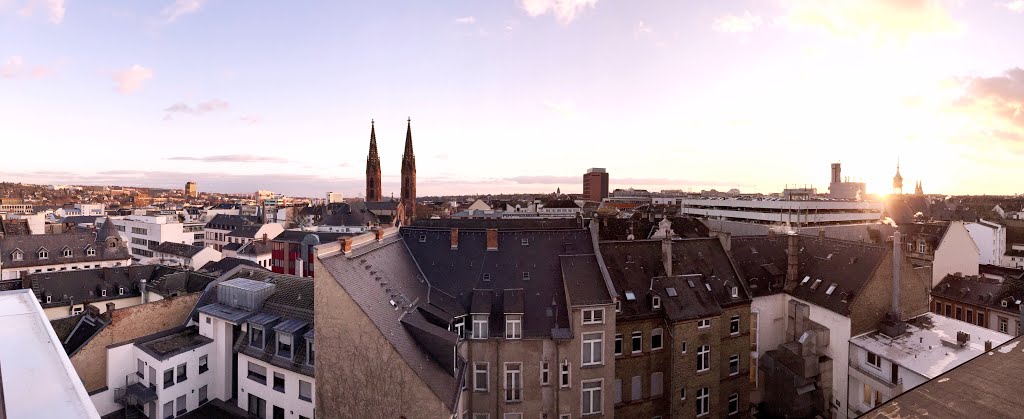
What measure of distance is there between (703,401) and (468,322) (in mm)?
14974

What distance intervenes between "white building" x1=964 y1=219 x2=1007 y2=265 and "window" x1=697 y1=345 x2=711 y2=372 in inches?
2439

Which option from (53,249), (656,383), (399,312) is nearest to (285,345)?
(399,312)

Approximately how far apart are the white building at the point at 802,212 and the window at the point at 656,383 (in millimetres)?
61074

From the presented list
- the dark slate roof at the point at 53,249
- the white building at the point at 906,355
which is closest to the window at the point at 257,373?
the white building at the point at 906,355

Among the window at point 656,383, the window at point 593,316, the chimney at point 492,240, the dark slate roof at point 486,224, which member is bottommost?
the window at point 656,383

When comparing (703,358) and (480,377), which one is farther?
(703,358)

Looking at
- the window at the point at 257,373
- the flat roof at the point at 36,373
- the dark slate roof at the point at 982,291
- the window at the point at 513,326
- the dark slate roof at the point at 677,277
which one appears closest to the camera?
the flat roof at the point at 36,373

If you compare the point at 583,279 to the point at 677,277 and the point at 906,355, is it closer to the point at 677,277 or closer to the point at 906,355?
the point at 677,277

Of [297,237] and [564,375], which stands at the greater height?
[297,237]

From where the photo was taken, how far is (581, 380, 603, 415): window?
79.8 feet

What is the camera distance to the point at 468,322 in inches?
947

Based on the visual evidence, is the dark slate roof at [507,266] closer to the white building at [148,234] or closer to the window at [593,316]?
the window at [593,316]

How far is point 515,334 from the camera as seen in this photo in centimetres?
2389

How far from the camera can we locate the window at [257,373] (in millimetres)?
26000
